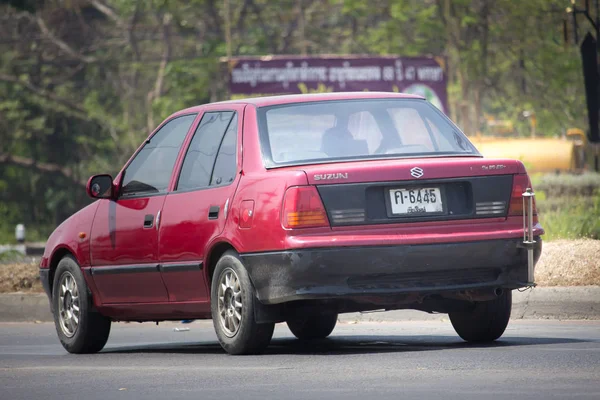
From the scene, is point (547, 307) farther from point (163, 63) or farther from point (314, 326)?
point (163, 63)

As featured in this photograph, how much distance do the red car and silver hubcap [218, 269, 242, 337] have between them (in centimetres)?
1

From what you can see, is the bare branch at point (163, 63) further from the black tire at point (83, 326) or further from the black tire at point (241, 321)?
the black tire at point (241, 321)

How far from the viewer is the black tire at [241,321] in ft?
27.7

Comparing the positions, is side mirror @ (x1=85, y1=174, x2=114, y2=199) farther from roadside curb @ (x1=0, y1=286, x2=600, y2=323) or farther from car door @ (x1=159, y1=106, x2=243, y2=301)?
roadside curb @ (x1=0, y1=286, x2=600, y2=323)

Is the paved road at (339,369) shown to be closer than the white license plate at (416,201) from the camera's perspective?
Yes

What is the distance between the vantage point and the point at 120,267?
32.1 ft

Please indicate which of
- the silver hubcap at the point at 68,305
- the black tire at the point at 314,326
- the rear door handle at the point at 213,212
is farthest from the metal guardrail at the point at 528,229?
the silver hubcap at the point at 68,305

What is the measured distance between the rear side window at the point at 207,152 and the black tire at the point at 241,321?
23.4 inches

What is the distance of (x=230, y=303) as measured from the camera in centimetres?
870

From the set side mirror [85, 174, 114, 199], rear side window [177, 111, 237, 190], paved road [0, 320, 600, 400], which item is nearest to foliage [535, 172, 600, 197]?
A: paved road [0, 320, 600, 400]

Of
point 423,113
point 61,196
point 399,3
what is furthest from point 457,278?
point 61,196

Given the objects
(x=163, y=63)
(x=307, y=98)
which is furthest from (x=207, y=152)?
(x=163, y=63)

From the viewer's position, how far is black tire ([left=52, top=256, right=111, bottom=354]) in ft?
33.3

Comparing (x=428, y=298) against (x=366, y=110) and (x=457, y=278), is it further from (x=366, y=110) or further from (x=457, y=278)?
(x=366, y=110)
